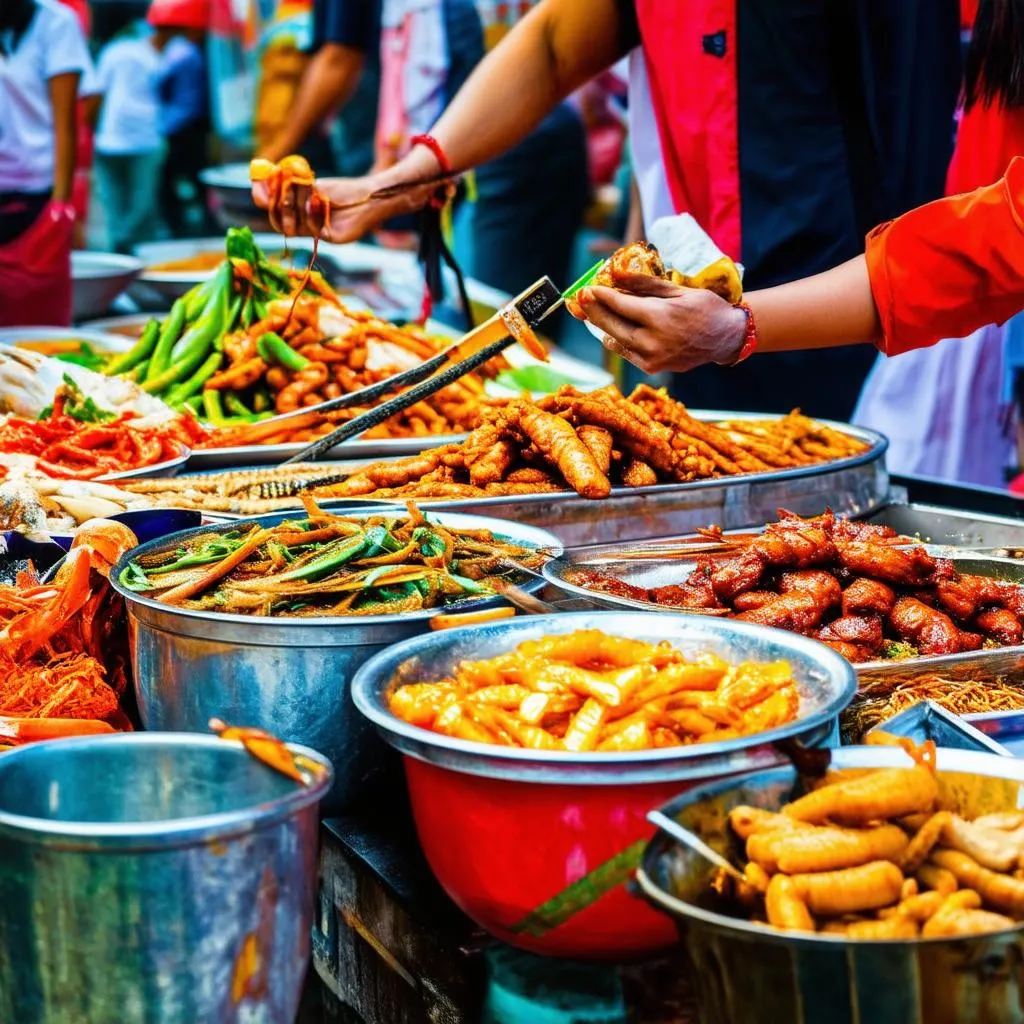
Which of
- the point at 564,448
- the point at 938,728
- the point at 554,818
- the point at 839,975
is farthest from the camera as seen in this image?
the point at 564,448

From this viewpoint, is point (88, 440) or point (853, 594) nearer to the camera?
point (853, 594)

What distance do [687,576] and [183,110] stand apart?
35.6ft

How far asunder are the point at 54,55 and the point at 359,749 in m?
5.58

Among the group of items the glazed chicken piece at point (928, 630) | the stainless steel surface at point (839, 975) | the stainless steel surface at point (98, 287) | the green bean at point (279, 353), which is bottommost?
the stainless steel surface at point (839, 975)

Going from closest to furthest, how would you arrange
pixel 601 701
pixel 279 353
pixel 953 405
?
pixel 601 701 → pixel 279 353 → pixel 953 405

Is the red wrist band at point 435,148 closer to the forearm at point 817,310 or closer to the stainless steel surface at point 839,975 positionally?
the forearm at point 817,310

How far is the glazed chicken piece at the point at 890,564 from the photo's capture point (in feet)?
7.59

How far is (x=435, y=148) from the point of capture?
386 cm

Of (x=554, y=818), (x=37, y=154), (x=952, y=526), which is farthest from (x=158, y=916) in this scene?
(x=37, y=154)

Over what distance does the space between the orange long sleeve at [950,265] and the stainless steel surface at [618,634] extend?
0.84 meters

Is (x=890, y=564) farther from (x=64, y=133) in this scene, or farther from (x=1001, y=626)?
(x=64, y=133)

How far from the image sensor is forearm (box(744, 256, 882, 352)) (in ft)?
7.96

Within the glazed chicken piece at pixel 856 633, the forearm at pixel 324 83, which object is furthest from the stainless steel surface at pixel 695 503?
the forearm at pixel 324 83

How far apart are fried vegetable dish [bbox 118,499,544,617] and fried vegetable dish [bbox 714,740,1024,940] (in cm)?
77
